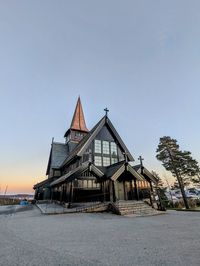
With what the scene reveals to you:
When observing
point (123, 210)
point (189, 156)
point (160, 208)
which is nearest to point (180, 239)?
point (123, 210)

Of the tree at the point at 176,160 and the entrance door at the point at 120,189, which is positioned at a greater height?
the tree at the point at 176,160

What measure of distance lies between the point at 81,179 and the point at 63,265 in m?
12.4

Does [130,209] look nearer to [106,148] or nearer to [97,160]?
[97,160]

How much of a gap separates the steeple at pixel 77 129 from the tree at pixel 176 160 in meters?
13.2

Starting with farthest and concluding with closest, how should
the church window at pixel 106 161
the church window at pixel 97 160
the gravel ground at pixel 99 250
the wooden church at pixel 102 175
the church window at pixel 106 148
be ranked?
the church window at pixel 106 148, the church window at pixel 106 161, the church window at pixel 97 160, the wooden church at pixel 102 175, the gravel ground at pixel 99 250

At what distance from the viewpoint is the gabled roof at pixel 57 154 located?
2489cm

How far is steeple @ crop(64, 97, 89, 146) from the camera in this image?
90.8ft

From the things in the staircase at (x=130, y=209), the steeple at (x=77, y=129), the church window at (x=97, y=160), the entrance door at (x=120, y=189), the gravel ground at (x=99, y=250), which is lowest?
the gravel ground at (x=99, y=250)

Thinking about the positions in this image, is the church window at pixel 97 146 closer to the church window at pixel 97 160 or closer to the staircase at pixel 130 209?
the church window at pixel 97 160

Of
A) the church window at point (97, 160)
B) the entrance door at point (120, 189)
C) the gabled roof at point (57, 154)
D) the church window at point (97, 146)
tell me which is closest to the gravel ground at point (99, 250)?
the entrance door at point (120, 189)

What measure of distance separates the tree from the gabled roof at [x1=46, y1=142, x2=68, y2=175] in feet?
49.6

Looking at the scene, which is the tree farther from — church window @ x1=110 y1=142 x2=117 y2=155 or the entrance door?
the entrance door

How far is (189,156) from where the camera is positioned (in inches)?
865

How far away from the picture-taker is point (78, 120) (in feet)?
98.2
